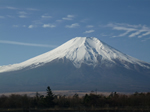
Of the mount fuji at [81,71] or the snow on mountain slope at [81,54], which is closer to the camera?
the mount fuji at [81,71]

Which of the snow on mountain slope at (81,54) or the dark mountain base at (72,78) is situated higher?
the snow on mountain slope at (81,54)

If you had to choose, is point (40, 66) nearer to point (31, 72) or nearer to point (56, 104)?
point (31, 72)

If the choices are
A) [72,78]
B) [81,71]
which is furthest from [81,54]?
[72,78]

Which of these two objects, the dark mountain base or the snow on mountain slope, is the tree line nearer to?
the dark mountain base

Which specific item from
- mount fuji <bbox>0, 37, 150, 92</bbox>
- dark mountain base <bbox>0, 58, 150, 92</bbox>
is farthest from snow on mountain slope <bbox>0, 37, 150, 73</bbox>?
dark mountain base <bbox>0, 58, 150, 92</bbox>

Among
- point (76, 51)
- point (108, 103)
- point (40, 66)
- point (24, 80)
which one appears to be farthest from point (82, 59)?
point (108, 103)

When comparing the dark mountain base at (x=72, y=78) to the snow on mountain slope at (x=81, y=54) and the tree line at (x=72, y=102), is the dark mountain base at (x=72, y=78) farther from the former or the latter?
the tree line at (x=72, y=102)

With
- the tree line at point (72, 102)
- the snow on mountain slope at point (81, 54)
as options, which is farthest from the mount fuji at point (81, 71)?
the tree line at point (72, 102)

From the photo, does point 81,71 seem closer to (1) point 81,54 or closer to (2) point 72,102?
(1) point 81,54
